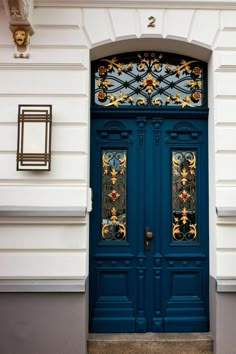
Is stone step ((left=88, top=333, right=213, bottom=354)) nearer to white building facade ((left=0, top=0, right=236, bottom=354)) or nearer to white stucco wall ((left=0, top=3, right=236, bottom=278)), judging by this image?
white building facade ((left=0, top=0, right=236, bottom=354))

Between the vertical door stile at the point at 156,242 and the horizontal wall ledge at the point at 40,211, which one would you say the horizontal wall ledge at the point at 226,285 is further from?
the horizontal wall ledge at the point at 40,211

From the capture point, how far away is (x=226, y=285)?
460cm

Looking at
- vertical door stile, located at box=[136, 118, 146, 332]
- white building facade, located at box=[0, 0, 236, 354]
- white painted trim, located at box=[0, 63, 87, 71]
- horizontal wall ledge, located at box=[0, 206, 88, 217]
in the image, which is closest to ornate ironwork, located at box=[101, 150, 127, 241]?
vertical door stile, located at box=[136, 118, 146, 332]

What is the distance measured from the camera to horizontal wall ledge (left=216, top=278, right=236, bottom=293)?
181 inches

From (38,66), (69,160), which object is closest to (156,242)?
(69,160)

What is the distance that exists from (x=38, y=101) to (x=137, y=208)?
5.78 ft

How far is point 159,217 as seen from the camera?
505cm

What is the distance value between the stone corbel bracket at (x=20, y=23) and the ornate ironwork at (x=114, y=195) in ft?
5.13

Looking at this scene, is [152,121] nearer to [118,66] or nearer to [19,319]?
[118,66]

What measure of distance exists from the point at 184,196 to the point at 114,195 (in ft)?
2.88

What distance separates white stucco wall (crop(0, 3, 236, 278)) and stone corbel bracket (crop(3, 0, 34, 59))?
0.30 feet

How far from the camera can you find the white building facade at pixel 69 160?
15.0ft

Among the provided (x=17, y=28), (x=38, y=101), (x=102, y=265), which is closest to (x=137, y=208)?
(x=102, y=265)

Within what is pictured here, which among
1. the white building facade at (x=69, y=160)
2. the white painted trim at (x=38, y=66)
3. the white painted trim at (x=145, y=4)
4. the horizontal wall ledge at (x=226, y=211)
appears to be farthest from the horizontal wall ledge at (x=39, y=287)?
the white painted trim at (x=145, y=4)
